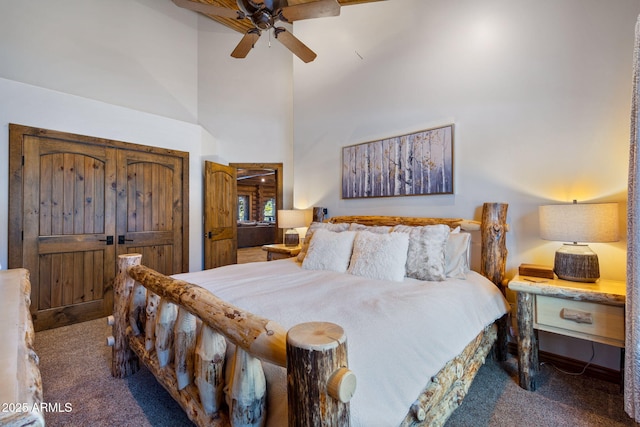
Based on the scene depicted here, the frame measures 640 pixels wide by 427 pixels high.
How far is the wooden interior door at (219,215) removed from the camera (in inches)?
169

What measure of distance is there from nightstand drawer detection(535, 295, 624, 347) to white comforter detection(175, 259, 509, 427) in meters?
0.26

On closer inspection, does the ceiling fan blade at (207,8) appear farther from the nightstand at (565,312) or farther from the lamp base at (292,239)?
the nightstand at (565,312)

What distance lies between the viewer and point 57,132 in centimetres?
306

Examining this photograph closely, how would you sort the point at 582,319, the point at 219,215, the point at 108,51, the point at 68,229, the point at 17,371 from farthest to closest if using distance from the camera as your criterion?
the point at 219,215
the point at 108,51
the point at 68,229
the point at 582,319
the point at 17,371

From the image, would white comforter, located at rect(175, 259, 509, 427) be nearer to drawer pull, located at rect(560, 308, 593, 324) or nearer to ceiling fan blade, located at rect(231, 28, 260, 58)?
drawer pull, located at rect(560, 308, 593, 324)

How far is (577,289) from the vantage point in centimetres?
174

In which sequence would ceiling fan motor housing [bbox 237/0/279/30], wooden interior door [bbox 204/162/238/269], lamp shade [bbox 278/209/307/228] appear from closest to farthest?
1. ceiling fan motor housing [bbox 237/0/279/30]
2. lamp shade [bbox 278/209/307/228]
3. wooden interior door [bbox 204/162/238/269]

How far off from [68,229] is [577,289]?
460 cm

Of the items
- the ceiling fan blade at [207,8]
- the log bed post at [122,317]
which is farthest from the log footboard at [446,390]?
the ceiling fan blade at [207,8]

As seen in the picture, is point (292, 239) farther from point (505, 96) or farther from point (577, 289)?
point (577, 289)

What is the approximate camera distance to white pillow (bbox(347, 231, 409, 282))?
2.08 metres

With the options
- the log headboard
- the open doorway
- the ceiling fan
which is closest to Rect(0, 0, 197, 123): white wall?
the ceiling fan

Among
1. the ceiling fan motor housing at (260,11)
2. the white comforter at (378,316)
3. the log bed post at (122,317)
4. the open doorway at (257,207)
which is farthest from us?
the open doorway at (257,207)

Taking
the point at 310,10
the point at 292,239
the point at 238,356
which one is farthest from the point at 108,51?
the point at 238,356
